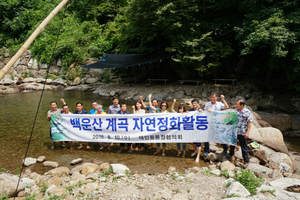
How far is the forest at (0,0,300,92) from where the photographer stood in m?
9.98

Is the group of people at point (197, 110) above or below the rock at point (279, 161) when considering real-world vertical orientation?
above

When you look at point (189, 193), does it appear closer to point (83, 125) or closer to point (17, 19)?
point (83, 125)

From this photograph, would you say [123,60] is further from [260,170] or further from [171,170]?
[260,170]

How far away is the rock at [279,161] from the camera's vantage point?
464 centimetres

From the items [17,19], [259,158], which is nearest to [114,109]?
[259,158]

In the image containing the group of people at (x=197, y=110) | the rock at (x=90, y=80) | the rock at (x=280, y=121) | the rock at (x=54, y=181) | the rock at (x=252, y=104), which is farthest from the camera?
the rock at (x=90, y=80)

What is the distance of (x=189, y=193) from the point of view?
3.41 metres

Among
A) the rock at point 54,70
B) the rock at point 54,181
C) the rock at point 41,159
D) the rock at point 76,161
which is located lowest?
the rock at point 41,159

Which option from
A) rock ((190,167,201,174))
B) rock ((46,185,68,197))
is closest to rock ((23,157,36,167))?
rock ((46,185,68,197))

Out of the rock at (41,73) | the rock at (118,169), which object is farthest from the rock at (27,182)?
the rock at (41,73)

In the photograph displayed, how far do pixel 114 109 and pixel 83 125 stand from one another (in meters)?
0.94

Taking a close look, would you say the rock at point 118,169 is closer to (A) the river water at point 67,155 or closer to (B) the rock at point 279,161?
(A) the river water at point 67,155

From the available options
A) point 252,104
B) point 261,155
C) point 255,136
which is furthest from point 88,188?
point 252,104

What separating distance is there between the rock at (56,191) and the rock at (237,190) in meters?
2.80
